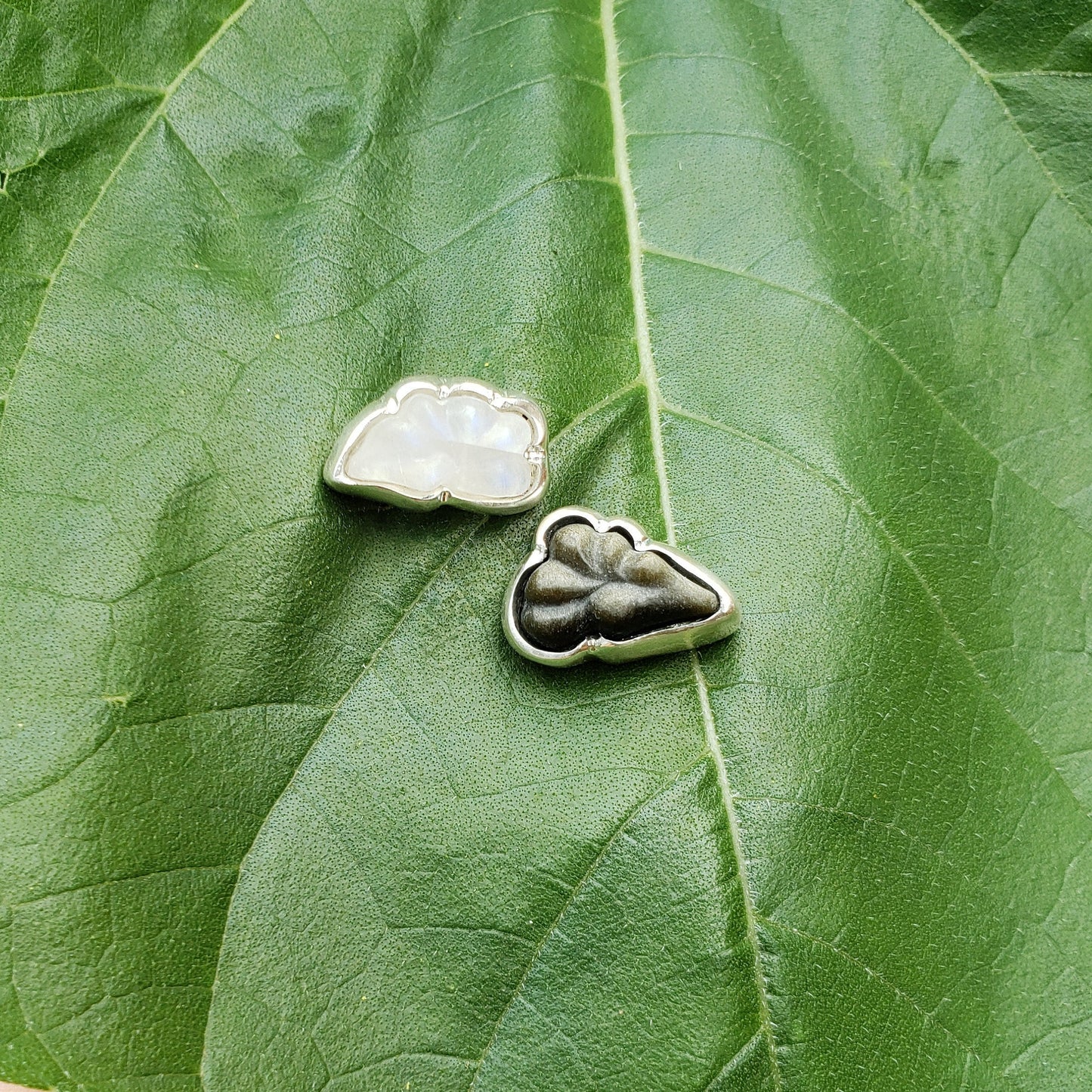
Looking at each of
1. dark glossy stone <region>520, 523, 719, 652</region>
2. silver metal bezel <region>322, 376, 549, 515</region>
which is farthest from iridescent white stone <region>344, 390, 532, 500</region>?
dark glossy stone <region>520, 523, 719, 652</region>

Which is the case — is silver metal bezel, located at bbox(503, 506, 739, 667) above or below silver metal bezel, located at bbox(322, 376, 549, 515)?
below

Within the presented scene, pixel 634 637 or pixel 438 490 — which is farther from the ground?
pixel 438 490

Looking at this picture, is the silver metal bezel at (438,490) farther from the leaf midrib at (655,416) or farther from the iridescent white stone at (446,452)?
the leaf midrib at (655,416)

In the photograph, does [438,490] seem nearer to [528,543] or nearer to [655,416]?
[528,543]

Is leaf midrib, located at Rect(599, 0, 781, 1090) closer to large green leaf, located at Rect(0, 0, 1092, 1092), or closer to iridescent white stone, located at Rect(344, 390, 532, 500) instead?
large green leaf, located at Rect(0, 0, 1092, 1092)

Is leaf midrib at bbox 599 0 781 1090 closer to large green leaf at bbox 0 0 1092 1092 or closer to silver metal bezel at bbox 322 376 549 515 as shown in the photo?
large green leaf at bbox 0 0 1092 1092

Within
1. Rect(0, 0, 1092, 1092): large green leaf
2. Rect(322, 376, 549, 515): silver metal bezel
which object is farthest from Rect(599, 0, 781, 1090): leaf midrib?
Rect(322, 376, 549, 515): silver metal bezel

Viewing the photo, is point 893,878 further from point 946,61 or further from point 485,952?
point 946,61

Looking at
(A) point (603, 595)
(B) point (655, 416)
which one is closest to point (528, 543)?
(A) point (603, 595)
